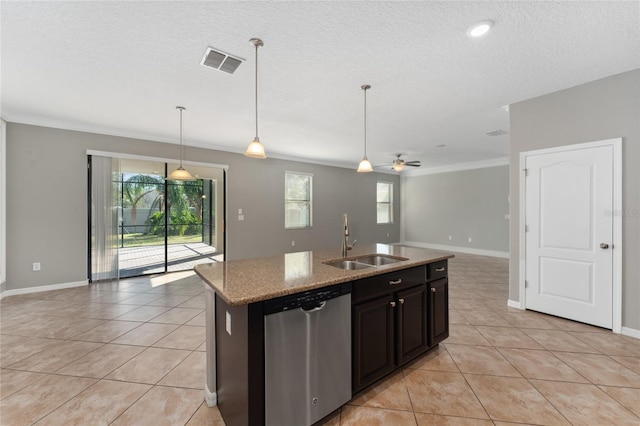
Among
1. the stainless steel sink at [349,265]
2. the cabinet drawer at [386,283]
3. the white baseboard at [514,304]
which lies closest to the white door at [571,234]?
the white baseboard at [514,304]

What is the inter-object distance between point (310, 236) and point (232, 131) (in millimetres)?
3671

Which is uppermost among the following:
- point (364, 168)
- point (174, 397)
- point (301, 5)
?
point (301, 5)

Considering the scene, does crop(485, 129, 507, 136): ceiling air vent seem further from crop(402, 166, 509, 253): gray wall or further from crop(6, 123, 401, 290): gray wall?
crop(6, 123, 401, 290): gray wall

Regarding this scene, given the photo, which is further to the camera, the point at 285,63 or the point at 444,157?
the point at 444,157

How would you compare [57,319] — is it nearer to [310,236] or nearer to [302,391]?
[302,391]

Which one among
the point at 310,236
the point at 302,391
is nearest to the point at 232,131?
the point at 310,236

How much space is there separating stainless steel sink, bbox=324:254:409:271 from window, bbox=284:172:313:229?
182 inches

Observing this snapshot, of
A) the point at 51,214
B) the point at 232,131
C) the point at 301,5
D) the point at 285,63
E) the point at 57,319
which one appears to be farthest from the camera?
the point at 232,131

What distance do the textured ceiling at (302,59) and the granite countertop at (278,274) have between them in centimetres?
183

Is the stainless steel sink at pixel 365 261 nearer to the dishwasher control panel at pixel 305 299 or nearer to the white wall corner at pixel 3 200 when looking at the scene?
the dishwasher control panel at pixel 305 299

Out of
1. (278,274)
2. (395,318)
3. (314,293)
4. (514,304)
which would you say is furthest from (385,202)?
(314,293)

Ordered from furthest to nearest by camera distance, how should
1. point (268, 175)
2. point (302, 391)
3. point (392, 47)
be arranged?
point (268, 175), point (392, 47), point (302, 391)

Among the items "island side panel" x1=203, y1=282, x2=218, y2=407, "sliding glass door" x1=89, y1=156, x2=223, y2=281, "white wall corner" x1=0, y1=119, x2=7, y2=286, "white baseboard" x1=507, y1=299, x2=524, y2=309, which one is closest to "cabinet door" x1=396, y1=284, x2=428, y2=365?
"island side panel" x1=203, y1=282, x2=218, y2=407

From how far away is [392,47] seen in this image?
7.57ft
